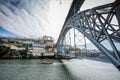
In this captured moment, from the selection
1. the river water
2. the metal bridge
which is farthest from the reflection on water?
the metal bridge

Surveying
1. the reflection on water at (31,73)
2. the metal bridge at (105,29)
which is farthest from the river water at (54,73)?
the metal bridge at (105,29)

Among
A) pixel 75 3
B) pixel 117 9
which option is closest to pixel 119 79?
pixel 75 3

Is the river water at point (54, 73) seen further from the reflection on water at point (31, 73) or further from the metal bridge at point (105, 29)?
the metal bridge at point (105, 29)

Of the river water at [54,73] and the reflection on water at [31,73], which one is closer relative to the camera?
the reflection on water at [31,73]

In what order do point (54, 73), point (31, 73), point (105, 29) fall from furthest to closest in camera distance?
1. point (54, 73)
2. point (31, 73)
3. point (105, 29)

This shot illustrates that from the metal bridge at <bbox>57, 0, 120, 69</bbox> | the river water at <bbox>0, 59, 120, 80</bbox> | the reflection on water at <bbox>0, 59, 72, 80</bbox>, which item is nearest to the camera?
the metal bridge at <bbox>57, 0, 120, 69</bbox>

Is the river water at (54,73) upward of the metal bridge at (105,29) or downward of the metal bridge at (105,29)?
downward

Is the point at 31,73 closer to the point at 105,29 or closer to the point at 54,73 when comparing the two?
the point at 54,73

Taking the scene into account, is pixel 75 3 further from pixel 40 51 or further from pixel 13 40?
pixel 13 40

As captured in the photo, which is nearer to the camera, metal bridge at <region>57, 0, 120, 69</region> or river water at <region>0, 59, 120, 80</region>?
metal bridge at <region>57, 0, 120, 69</region>

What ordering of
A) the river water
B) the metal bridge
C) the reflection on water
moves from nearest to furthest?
the metal bridge → the reflection on water → the river water

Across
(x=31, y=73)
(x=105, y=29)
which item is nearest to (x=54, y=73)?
(x=31, y=73)

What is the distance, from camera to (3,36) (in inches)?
3819

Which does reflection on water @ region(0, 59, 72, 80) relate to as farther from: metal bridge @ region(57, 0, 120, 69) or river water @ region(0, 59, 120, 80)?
metal bridge @ region(57, 0, 120, 69)
